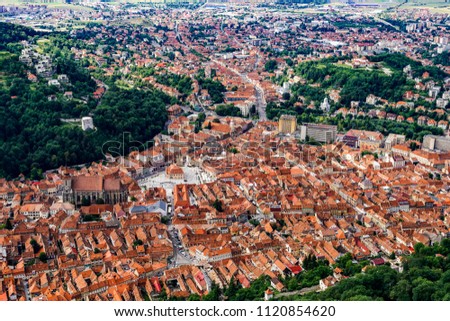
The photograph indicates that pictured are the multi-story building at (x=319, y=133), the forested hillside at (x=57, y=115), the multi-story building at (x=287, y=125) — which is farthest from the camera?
the multi-story building at (x=287, y=125)

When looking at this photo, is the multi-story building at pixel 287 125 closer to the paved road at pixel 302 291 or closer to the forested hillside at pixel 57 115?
the forested hillside at pixel 57 115

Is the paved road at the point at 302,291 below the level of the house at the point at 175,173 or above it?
above

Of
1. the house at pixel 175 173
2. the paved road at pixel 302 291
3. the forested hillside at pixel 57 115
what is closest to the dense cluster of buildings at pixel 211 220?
the house at pixel 175 173

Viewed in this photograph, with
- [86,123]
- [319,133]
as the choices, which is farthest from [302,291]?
[319,133]

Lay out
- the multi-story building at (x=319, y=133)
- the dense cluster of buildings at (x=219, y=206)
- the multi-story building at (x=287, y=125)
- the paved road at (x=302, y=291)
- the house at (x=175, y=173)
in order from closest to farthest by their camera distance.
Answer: the paved road at (x=302, y=291), the dense cluster of buildings at (x=219, y=206), the house at (x=175, y=173), the multi-story building at (x=319, y=133), the multi-story building at (x=287, y=125)

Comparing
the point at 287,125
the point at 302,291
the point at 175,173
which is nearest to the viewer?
the point at 302,291

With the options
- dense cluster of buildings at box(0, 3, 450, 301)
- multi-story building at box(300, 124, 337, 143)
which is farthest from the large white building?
multi-story building at box(300, 124, 337, 143)

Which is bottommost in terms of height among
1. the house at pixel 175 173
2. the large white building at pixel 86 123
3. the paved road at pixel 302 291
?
the house at pixel 175 173

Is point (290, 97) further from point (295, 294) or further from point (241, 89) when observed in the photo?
point (295, 294)

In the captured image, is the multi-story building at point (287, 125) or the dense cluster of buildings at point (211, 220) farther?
the multi-story building at point (287, 125)

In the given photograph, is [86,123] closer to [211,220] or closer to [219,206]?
[219,206]

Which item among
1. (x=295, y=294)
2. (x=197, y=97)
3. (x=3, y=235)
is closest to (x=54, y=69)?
(x=197, y=97)
